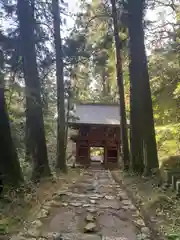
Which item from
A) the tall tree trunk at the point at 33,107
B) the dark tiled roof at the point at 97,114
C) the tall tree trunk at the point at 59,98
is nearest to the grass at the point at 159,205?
the tall tree trunk at the point at 33,107

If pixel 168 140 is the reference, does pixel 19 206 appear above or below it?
below

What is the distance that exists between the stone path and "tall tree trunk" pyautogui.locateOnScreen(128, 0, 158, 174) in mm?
2119

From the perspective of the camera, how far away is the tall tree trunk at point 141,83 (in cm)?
871

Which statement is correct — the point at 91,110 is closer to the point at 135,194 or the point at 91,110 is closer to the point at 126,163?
the point at 126,163

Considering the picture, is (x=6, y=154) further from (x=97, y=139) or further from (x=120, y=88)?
(x=97, y=139)

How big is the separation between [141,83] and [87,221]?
5.31 m

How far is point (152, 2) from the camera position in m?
10.7

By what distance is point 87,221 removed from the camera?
4.98 m

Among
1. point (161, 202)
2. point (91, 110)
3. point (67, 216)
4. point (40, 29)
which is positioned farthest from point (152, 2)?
point (91, 110)

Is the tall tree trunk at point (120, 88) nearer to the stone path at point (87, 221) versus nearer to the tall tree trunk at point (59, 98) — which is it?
the tall tree trunk at point (59, 98)

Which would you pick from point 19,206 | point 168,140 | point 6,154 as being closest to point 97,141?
point 168,140

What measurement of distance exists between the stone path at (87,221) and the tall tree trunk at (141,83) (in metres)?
2.12

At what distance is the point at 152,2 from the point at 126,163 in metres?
7.04

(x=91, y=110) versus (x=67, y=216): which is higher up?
(x=91, y=110)
